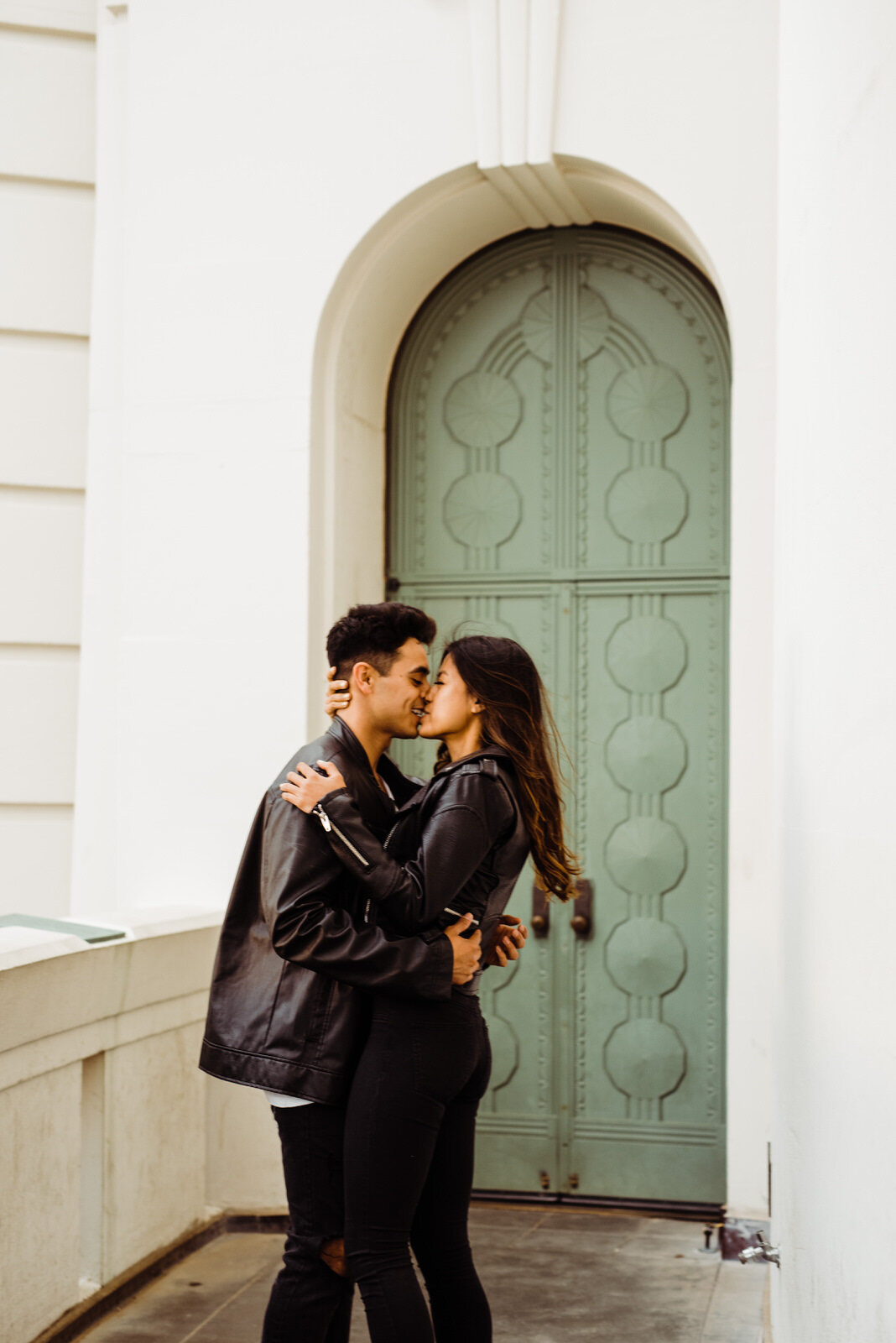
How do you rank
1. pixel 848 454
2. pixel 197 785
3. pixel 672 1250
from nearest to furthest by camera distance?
pixel 848 454 < pixel 672 1250 < pixel 197 785

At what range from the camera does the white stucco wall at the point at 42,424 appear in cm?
614

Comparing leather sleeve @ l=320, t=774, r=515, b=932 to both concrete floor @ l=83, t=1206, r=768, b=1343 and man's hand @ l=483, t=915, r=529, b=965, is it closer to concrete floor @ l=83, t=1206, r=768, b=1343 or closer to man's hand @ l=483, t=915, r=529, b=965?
man's hand @ l=483, t=915, r=529, b=965

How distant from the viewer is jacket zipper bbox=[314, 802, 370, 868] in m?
2.98

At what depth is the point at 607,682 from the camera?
5.83 metres

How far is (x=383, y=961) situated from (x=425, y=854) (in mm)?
242

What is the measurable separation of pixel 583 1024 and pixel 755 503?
88.2 inches

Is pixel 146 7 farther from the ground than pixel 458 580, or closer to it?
farther from the ground

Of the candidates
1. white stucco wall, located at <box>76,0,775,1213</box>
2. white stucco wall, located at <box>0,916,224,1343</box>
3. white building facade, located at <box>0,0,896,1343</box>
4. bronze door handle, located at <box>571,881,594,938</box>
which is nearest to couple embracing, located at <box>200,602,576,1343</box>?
white stucco wall, located at <box>0,916,224,1343</box>

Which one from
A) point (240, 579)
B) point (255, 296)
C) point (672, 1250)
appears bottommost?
point (672, 1250)

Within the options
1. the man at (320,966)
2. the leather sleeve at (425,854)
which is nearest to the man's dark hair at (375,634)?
the man at (320,966)

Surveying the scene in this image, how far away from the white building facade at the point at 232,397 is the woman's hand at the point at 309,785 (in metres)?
1.51

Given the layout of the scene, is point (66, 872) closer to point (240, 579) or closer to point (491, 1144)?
point (240, 579)

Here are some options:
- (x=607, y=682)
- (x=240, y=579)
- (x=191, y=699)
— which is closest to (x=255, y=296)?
(x=240, y=579)

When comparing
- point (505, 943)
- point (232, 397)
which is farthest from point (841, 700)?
point (232, 397)
